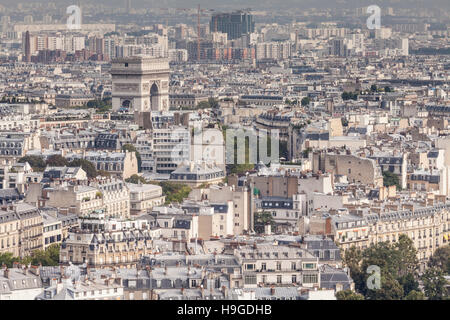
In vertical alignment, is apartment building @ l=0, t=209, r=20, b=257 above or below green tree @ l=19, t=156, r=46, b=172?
above

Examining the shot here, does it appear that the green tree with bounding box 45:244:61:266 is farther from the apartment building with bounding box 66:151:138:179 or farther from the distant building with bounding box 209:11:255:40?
the distant building with bounding box 209:11:255:40

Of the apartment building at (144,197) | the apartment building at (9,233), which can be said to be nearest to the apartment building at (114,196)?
the apartment building at (144,197)

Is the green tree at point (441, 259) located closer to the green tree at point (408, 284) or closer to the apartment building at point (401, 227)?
the apartment building at point (401, 227)

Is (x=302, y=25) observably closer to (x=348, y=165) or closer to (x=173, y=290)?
(x=348, y=165)

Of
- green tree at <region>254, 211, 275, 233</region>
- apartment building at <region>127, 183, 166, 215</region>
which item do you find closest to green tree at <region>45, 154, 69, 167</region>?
apartment building at <region>127, 183, 166, 215</region>

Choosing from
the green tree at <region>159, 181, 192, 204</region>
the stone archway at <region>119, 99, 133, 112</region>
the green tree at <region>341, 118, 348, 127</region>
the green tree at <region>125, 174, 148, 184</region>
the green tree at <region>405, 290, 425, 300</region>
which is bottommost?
the stone archway at <region>119, 99, 133, 112</region>

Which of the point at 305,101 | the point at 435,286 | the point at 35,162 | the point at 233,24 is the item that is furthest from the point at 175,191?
the point at 233,24

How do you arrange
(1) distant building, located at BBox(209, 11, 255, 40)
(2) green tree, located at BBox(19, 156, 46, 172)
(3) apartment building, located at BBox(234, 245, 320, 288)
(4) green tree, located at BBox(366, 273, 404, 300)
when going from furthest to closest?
(1) distant building, located at BBox(209, 11, 255, 40) → (2) green tree, located at BBox(19, 156, 46, 172) → (4) green tree, located at BBox(366, 273, 404, 300) → (3) apartment building, located at BBox(234, 245, 320, 288)
